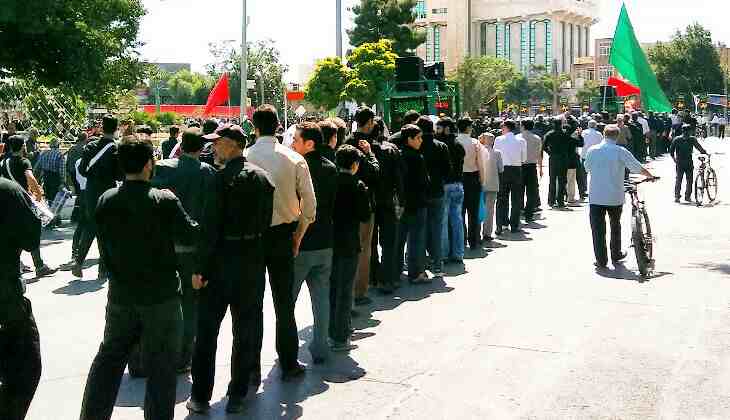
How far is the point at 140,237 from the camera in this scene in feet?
17.8

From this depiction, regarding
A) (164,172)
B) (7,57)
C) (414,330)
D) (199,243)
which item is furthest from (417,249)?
(7,57)

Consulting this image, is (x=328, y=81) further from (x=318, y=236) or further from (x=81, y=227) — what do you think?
(x=318, y=236)

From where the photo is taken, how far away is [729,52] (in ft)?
516

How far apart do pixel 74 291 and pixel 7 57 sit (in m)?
10.9

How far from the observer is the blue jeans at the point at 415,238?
11.1m

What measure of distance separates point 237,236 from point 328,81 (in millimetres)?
51263

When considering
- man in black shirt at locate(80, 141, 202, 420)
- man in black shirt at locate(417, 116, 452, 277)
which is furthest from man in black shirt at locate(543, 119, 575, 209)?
man in black shirt at locate(80, 141, 202, 420)

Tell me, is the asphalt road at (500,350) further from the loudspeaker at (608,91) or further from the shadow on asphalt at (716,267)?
the loudspeaker at (608,91)

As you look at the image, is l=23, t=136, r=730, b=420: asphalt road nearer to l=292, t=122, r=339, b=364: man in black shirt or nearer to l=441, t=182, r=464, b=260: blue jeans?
l=441, t=182, r=464, b=260: blue jeans

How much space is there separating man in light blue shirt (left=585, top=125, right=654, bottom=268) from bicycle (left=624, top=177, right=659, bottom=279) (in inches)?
6.8

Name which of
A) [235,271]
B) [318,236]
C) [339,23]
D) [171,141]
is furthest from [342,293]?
[339,23]

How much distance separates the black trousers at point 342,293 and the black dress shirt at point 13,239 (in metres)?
3.08

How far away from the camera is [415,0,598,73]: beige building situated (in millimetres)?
162375

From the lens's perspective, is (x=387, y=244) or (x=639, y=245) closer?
(x=387, y=244)
